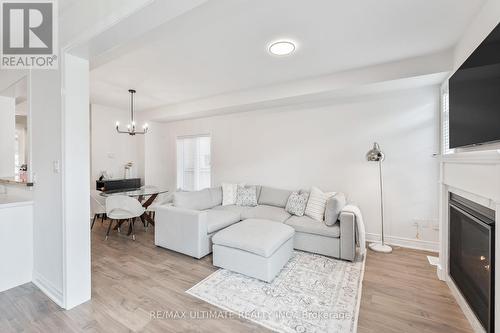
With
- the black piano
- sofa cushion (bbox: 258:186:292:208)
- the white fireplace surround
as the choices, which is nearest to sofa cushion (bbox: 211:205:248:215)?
sofa cushion (bbox: 258:186:292:208)

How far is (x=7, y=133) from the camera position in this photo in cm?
313

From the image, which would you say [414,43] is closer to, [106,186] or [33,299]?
[33,299]

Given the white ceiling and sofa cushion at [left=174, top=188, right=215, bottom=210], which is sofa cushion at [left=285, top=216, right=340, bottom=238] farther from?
the white ceiling

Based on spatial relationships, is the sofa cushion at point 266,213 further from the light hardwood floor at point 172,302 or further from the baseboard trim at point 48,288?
the baseboard trim at point 48,288

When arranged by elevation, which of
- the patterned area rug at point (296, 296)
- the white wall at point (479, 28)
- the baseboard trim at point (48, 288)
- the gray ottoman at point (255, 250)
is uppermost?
the white wall at point (479, 28)

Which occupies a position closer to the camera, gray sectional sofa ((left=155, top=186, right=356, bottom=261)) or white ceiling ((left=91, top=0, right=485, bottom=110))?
white ceiling ((left=91, top=0, right=485, bottom=110))

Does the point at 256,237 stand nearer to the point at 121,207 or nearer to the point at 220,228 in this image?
the point at 220,228

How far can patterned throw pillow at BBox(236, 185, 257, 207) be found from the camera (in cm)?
405

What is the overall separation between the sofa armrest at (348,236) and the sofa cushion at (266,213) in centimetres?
84

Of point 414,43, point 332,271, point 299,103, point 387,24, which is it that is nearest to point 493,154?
point 387,24

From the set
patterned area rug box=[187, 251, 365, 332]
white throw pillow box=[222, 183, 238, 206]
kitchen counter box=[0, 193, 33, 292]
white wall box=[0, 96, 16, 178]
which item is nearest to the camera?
patterned area rug box=[187, 251, 365, 332]

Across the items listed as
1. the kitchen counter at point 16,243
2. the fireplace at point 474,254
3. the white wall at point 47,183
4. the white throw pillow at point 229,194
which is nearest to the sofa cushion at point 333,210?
the fireplace at point 474,254

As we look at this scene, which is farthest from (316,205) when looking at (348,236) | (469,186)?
(469,186)

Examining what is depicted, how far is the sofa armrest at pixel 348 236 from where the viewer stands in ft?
9.06
